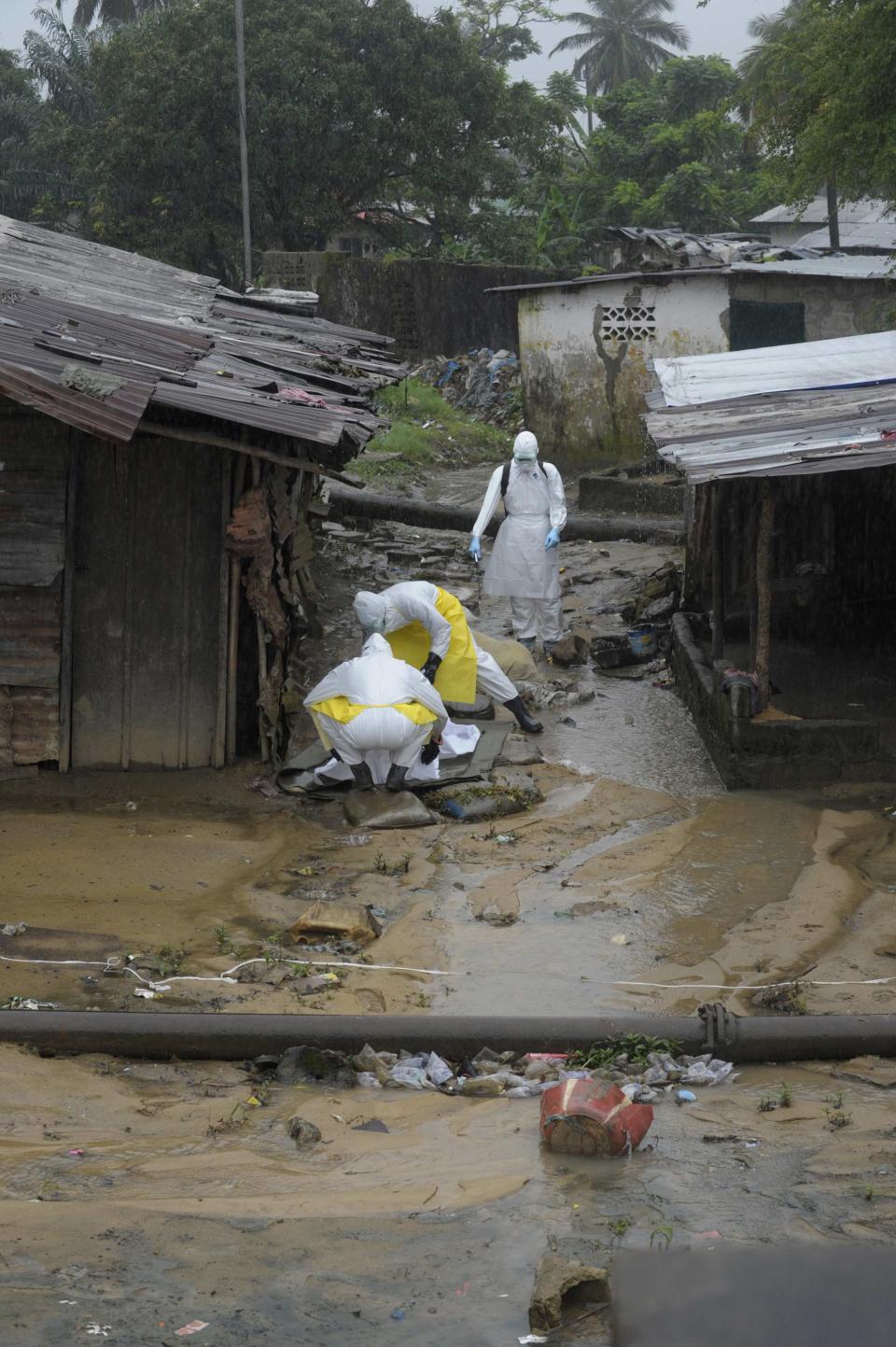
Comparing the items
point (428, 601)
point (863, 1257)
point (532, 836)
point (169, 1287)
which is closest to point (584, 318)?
point (428, 601)

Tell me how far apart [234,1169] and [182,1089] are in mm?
746

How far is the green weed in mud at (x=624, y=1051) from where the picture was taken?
4.99 m

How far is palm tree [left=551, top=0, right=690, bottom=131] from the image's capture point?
5656cm

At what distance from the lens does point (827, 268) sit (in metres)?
21.7

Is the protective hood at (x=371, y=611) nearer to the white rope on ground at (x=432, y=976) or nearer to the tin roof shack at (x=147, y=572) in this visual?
the tin roof shack at (x=147, y=572)

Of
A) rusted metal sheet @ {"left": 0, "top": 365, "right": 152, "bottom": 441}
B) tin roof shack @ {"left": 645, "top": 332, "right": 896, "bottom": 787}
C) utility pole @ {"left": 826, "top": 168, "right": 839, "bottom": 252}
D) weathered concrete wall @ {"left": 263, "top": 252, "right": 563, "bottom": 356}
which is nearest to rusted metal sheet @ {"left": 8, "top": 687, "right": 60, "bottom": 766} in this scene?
rusted metal sheet @ {"left": 0, "top": 365, "right": 152, "bottom": 441}

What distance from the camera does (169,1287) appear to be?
3.36 metres

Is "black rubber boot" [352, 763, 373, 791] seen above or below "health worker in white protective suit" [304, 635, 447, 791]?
below

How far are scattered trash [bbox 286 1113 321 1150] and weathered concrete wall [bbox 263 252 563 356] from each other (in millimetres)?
25337

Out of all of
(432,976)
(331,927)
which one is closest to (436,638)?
(331,927)

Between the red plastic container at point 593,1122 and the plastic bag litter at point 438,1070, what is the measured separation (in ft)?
2.40

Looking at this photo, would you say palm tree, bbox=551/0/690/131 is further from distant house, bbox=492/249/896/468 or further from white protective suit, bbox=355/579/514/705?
white protective suit, bbox=355/579/514/705

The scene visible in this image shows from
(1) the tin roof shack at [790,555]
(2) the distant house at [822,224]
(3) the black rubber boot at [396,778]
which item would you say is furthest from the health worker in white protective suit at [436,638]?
(2) the distant house at [822,224]

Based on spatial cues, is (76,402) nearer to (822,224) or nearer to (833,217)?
(833,217)
